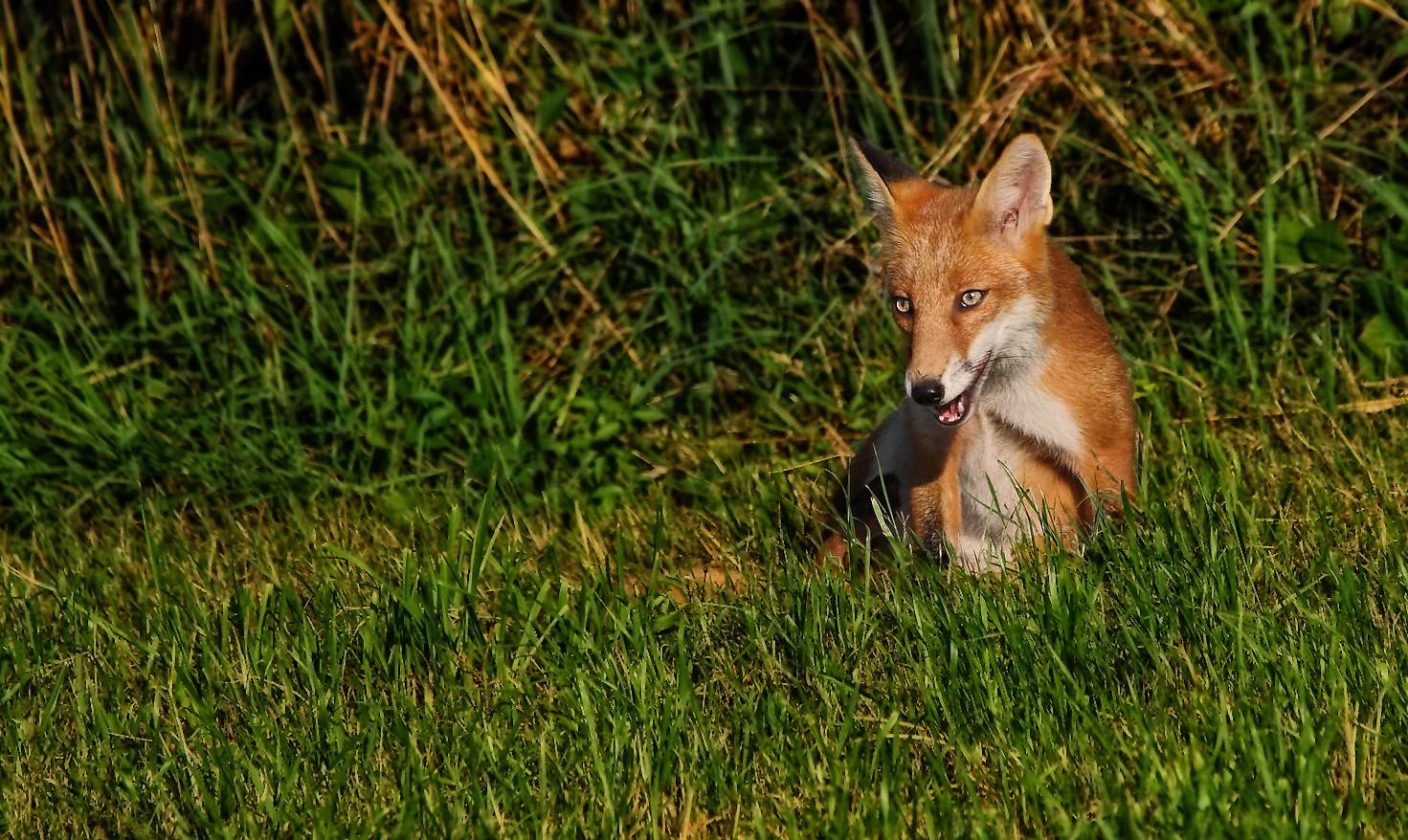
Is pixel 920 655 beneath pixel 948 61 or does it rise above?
beneath

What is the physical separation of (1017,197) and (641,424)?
6.43 feet

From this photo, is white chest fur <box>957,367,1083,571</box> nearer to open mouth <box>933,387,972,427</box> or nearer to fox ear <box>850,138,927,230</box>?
open mouth <box>933,387,972,427</box>

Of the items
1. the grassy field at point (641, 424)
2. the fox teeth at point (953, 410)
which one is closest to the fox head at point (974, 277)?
the fox teeth at point (953, 410)

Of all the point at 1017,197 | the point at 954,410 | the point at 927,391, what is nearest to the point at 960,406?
the point at 954,410

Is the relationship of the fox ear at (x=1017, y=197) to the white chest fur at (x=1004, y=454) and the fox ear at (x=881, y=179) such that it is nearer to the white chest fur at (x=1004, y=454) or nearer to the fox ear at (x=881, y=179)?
the fox ear at (x=881, y=179)

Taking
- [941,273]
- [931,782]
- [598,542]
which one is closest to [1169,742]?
[931,782]

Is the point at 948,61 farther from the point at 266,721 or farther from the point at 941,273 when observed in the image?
the point at 266,721

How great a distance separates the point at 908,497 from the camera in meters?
4.47

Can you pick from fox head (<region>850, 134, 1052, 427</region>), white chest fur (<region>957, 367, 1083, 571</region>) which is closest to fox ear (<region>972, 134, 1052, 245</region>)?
fox head (<region>850, 134, 1052, 427</region>)

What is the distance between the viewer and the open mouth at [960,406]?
12.9 feet

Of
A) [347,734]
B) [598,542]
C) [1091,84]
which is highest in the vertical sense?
[1091,84]

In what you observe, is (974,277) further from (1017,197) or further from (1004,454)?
(1004,454)

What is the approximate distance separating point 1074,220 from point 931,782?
316 centimetres

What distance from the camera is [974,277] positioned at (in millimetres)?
4059
